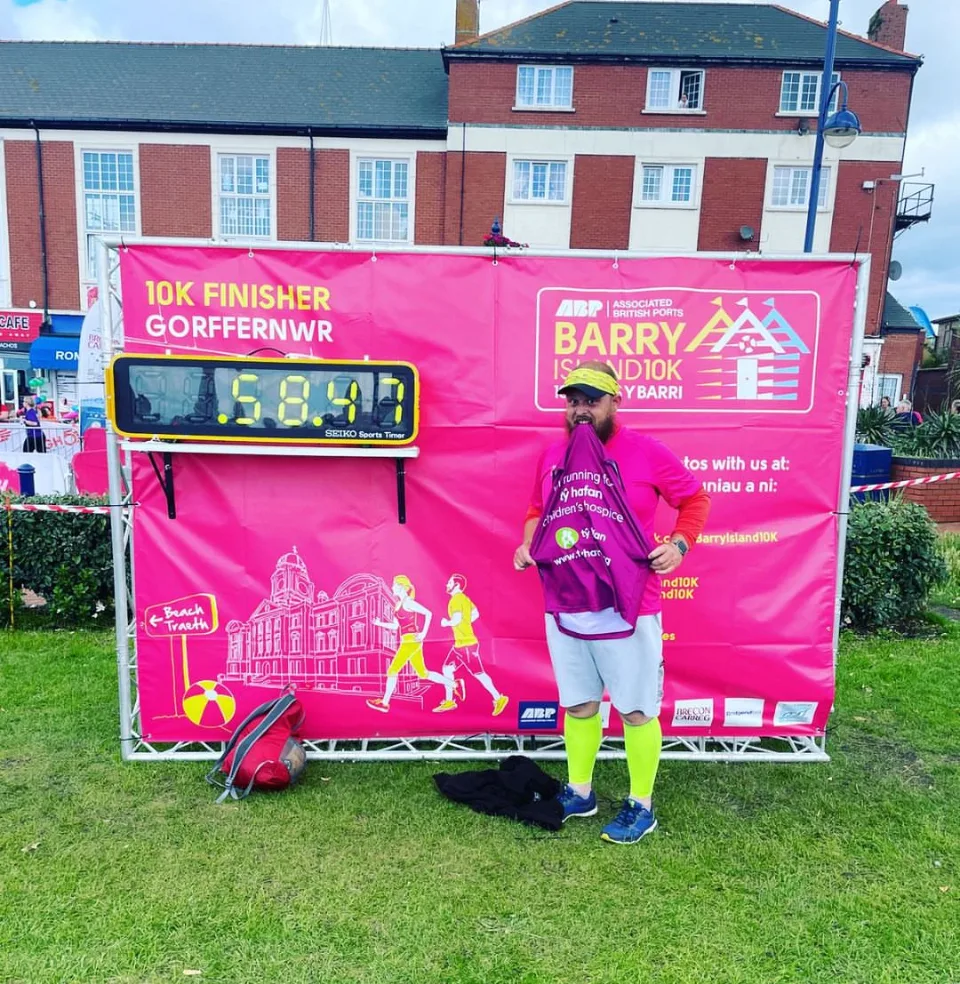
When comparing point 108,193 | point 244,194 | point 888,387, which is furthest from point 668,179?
point 108,193

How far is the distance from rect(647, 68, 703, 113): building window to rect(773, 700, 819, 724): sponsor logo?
2099cm

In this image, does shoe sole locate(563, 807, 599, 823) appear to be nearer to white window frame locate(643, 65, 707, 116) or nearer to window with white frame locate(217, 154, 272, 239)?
window with white frame locate(217, 154, 272, 239)

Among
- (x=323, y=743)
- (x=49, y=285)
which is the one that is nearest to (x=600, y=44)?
(x=49, y=285)

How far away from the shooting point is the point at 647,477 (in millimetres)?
3158

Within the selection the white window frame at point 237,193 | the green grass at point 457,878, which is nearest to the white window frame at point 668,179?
the white window frame at point 237,193

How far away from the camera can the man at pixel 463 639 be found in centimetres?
393

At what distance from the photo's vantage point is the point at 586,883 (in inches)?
117

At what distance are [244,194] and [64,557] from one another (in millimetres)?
18743

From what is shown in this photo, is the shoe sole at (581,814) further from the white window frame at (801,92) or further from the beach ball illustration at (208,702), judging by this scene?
the white window frame at (801,92)

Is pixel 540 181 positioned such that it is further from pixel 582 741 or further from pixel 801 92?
pixel 582 741

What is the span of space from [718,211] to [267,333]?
20585 mm

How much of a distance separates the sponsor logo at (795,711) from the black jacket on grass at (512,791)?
138cm

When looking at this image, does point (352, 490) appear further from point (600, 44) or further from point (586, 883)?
point (600, 44)

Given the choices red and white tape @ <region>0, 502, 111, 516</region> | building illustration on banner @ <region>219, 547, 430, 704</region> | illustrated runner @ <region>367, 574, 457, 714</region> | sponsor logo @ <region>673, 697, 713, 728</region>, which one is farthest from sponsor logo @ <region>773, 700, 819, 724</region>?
red and white tape @ <region>0, 502, 111, 516</region>
